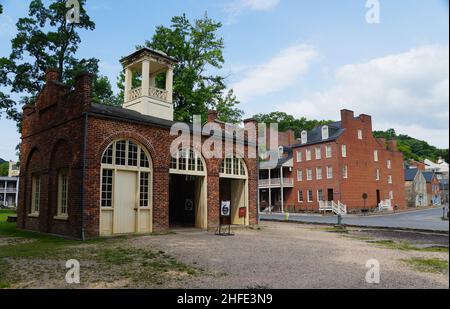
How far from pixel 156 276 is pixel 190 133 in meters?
10.7

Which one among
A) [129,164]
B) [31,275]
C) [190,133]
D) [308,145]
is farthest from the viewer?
[308,145]

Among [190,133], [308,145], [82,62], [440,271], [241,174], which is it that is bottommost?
[440,271]

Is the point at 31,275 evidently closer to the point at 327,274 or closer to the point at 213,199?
the point at 327,274

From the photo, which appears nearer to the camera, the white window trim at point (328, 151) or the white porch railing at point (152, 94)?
the white porch railing at point (152, 94)

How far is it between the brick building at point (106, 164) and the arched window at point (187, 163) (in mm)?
47

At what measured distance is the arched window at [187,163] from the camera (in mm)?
16641

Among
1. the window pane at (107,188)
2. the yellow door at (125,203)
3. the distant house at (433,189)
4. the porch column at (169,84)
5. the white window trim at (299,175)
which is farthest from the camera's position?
the distant house at (433,189)

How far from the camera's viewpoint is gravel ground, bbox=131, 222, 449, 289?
6738 mm

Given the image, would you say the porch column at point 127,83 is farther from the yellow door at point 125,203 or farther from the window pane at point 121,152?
the yellow door at point 125,203

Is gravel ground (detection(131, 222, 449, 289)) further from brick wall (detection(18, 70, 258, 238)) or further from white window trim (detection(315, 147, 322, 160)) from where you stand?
white window trim (detection(315, 147, 322, 160))

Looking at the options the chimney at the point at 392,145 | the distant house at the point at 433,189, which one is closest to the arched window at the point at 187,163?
the chimney at the point at 392,145
